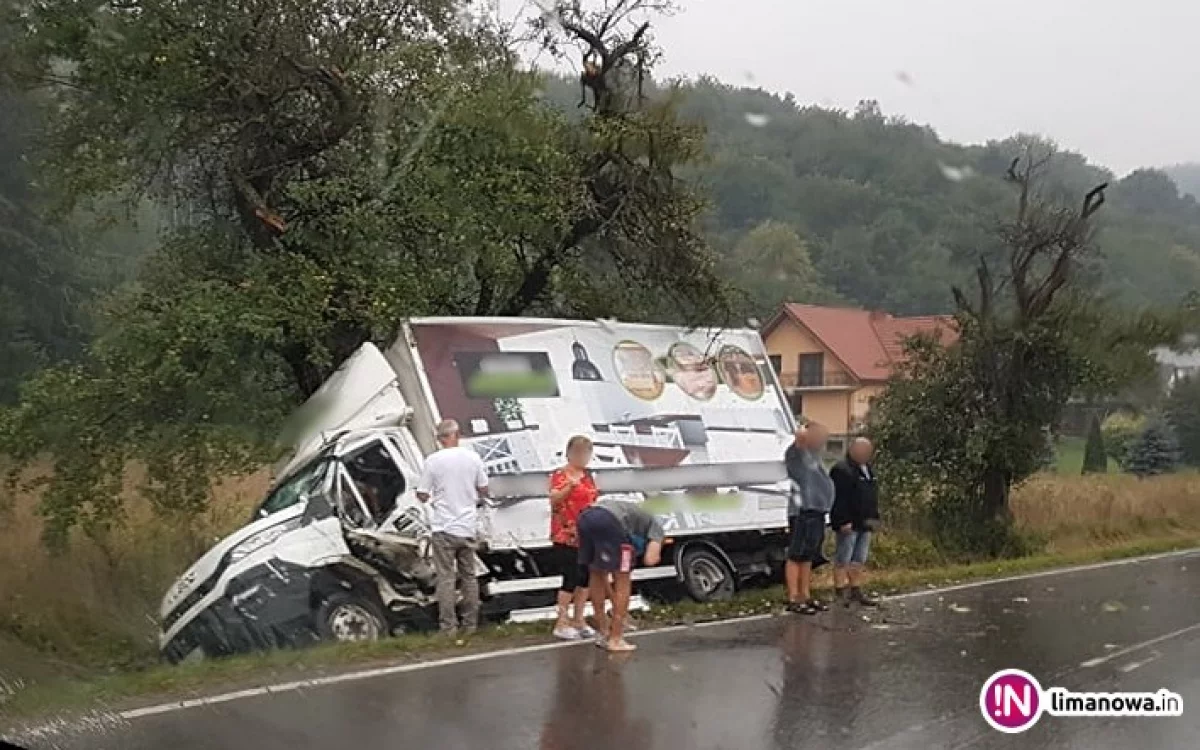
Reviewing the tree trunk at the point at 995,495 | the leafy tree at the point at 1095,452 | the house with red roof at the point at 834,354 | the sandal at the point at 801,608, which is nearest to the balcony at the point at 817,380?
→ the house with red roof at the point at 834,354

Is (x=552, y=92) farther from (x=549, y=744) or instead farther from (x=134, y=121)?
(x=549, y=744)

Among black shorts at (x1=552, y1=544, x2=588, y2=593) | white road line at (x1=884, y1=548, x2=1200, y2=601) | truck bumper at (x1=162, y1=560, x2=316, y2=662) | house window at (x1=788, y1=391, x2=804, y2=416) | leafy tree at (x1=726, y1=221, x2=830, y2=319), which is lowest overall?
white road line at (x1=884, y1=548, x2=1200, y2=601)

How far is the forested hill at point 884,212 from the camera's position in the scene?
38.0ft

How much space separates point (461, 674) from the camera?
881 centimetres

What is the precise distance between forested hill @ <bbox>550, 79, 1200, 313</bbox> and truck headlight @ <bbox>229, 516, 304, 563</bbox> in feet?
17.2

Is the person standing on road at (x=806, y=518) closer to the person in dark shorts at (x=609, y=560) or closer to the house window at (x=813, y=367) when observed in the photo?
the house window at (x=813, y=367)

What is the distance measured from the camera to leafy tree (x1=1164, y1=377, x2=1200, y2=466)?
41.9 feet

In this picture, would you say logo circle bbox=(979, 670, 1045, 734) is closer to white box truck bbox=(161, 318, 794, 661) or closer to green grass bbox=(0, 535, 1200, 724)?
green grass bbox=(0, 535, 1200, 724)

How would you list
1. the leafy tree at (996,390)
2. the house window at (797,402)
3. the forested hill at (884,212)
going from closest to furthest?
the forested hill at (884,212)
the house window at (797,402)
the leafy tree at (996,390)

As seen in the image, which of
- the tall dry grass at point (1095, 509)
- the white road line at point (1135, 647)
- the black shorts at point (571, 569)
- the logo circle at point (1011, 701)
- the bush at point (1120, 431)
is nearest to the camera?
the logo circle at point (1011, 701)

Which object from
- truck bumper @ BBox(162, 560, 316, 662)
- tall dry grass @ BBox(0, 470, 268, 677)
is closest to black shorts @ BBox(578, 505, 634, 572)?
truck bumper @ BBox(162, 560, 316, 662)

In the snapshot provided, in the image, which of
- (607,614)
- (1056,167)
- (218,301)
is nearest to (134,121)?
(218,301)

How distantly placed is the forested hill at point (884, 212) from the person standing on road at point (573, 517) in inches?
127

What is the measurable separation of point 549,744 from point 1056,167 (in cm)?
748
